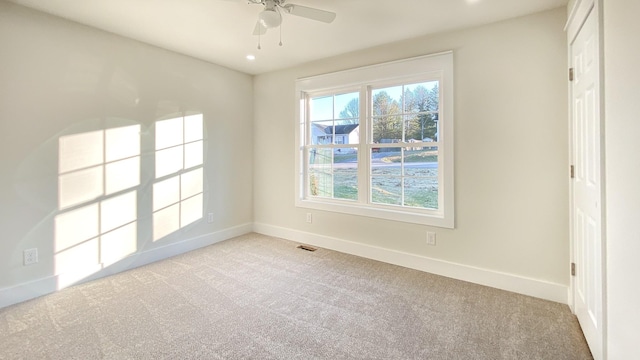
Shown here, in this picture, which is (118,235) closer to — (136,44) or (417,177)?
(136,44)

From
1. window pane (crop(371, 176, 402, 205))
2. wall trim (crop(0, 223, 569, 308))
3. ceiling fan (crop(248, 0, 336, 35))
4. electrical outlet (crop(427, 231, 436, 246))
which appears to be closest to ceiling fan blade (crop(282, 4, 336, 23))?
ceiling fan (crop(248, 0, 336, 35))

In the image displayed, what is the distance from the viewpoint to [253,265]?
309cm

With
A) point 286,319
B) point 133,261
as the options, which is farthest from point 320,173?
point 133,261

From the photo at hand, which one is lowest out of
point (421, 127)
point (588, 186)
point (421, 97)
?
point (588, 186)

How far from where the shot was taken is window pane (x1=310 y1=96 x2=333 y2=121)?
3.77 m

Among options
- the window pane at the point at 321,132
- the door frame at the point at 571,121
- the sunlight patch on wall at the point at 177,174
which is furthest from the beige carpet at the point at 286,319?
the window pane at the point at 321,132

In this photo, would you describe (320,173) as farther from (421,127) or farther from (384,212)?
(421,127)

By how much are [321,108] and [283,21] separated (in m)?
1.41

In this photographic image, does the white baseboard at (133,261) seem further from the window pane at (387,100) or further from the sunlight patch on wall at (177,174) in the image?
the window pane at (387,100)

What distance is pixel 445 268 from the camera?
9.35ft

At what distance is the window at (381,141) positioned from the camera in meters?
2.91

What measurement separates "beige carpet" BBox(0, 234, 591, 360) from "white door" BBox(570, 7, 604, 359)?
25 centimetres

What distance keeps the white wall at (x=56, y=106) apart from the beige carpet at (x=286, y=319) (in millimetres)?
449

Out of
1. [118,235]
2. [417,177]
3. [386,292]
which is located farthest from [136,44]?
[386,292]
